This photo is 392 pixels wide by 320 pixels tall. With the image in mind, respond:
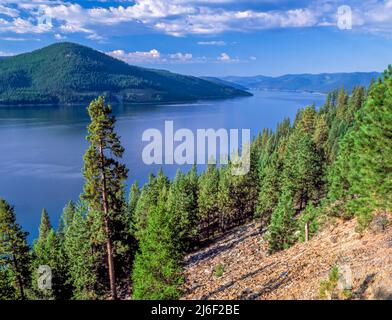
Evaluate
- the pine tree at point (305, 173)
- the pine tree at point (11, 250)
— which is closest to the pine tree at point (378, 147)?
the pine tree at point (11, 250)

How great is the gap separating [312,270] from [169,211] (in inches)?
455

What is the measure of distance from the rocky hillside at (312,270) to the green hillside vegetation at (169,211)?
5.57 ft

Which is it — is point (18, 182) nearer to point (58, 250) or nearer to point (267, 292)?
point (58, 250)

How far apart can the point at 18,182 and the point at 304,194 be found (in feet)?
309

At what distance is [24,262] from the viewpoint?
28.7 meters

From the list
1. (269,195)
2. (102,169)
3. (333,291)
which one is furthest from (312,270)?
(269,195)

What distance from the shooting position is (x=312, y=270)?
65.4 feet

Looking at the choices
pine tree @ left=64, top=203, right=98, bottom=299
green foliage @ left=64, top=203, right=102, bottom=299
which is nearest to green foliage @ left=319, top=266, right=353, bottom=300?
green foliage @ left=64, top=203, right=102, bottom=299

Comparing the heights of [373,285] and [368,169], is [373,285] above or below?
below

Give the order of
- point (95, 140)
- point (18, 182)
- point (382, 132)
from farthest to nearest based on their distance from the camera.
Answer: point (18, 182)
point (95, 140)
point (382, 132)

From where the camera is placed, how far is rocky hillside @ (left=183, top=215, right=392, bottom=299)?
1548cm

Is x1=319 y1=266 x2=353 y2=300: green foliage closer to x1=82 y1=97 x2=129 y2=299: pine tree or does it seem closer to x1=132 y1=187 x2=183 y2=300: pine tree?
x1=132 y1=187 x2=183 y2=300: pine tree

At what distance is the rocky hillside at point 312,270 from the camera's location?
1548cm

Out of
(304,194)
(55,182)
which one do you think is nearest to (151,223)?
(304,194)
